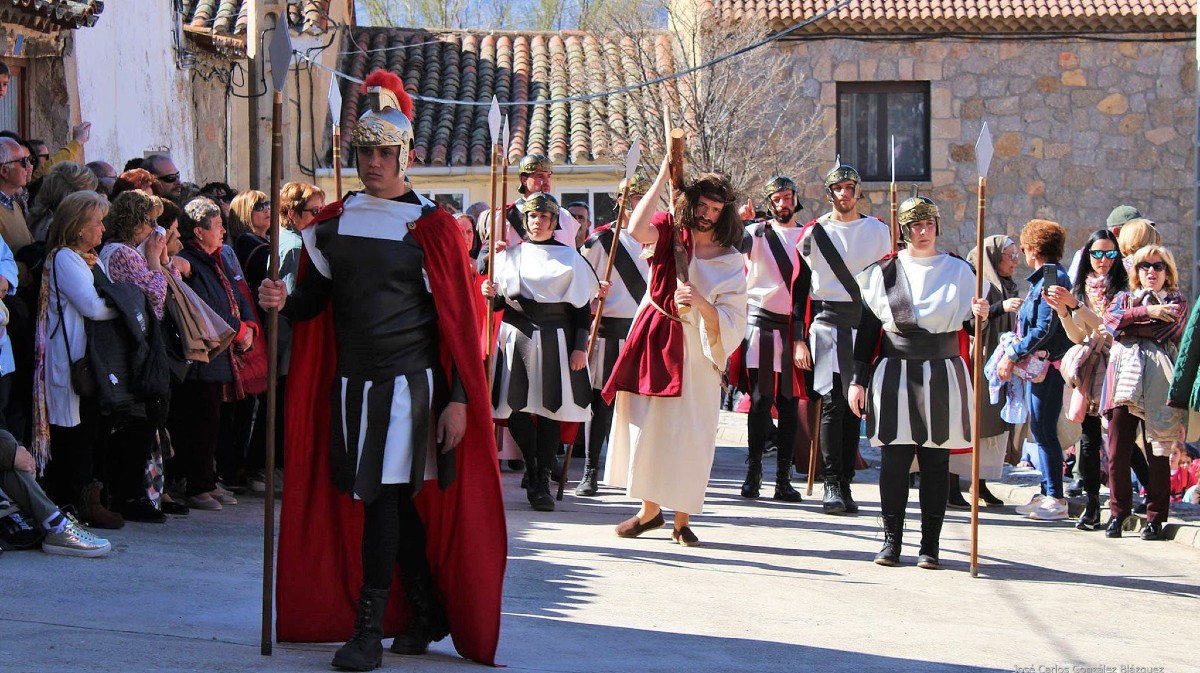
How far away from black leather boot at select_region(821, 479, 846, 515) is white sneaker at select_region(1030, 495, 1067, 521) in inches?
50.9

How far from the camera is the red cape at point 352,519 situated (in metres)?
5.33

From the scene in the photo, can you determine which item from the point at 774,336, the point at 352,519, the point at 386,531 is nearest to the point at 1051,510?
the point at 774,336

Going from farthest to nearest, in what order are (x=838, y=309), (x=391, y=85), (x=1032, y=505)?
1. (x=1032, y=505)
2. (x=838, y=309)
3. (x=391, y=85)

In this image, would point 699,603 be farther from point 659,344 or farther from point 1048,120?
point 1048,120

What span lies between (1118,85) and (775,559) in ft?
47.5

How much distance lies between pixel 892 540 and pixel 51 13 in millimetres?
6951

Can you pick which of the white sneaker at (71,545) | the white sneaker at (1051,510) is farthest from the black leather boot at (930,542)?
the white sneaker at (71,545)

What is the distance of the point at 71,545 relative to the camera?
693cm

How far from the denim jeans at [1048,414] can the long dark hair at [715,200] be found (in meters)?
2.78

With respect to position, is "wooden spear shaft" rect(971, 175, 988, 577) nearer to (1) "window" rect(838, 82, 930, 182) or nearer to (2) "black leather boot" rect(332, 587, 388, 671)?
(2) "black leather boot" rect(332, 587, 388, 671)

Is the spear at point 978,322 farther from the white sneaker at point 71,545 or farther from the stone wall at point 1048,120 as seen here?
the stone wall at point 1048,120

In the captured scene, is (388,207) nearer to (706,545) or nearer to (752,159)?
(706,545)

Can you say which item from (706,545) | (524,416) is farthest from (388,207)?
(524,416)

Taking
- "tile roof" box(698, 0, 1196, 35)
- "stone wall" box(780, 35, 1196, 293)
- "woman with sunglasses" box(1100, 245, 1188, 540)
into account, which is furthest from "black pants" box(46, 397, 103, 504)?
"stone wall" box(780, 35, 1196, 293)
